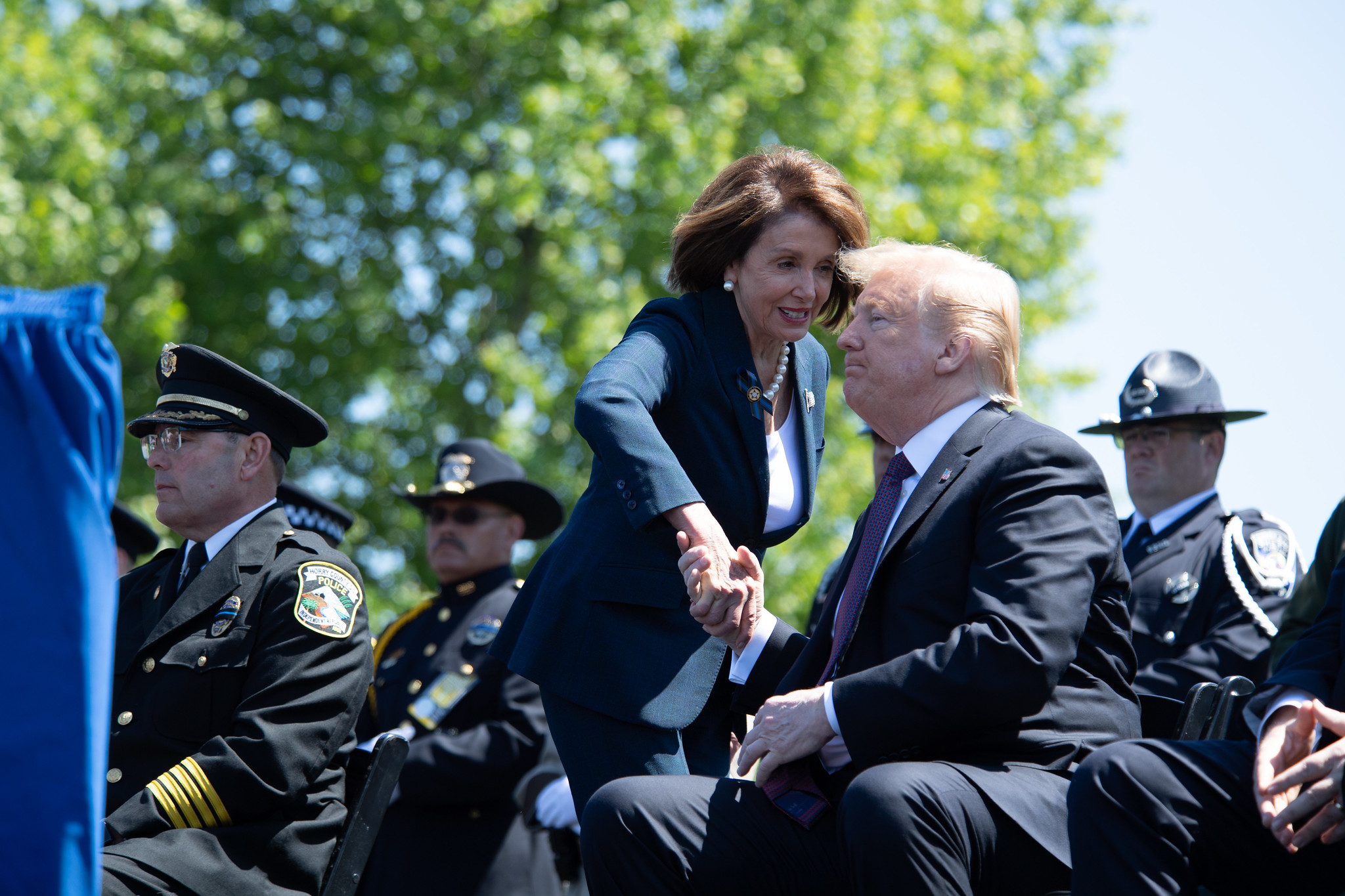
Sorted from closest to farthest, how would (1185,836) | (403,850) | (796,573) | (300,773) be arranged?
(1185,836) → (300,773) → (403,850) → (796,573)

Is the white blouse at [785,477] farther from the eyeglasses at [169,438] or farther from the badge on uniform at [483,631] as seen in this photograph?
the badge on uniform at [483,631]

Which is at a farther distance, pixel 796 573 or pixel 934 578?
pixel 796 573

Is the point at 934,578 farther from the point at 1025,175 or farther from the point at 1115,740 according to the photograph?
the point at 1025,175

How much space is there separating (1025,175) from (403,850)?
13.6m

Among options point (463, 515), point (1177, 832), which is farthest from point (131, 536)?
point (1177, 832)

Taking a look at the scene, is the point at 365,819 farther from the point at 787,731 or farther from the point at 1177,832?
the point at 1177,832

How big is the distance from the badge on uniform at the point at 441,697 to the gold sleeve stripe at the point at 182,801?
8.38 feet

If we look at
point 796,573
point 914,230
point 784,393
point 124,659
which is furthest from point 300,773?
point 914,230

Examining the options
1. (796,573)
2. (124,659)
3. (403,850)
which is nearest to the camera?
(124,659)

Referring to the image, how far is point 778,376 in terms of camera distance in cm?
351

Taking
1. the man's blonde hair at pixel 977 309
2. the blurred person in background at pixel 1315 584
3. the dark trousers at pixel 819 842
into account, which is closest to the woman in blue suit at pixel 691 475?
the dark trousers at pixel 819 842

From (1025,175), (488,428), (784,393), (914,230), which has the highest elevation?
(1025,175)

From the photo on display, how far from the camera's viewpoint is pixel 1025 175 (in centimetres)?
1691

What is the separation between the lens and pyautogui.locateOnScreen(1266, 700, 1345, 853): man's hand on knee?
2340 millimetres
